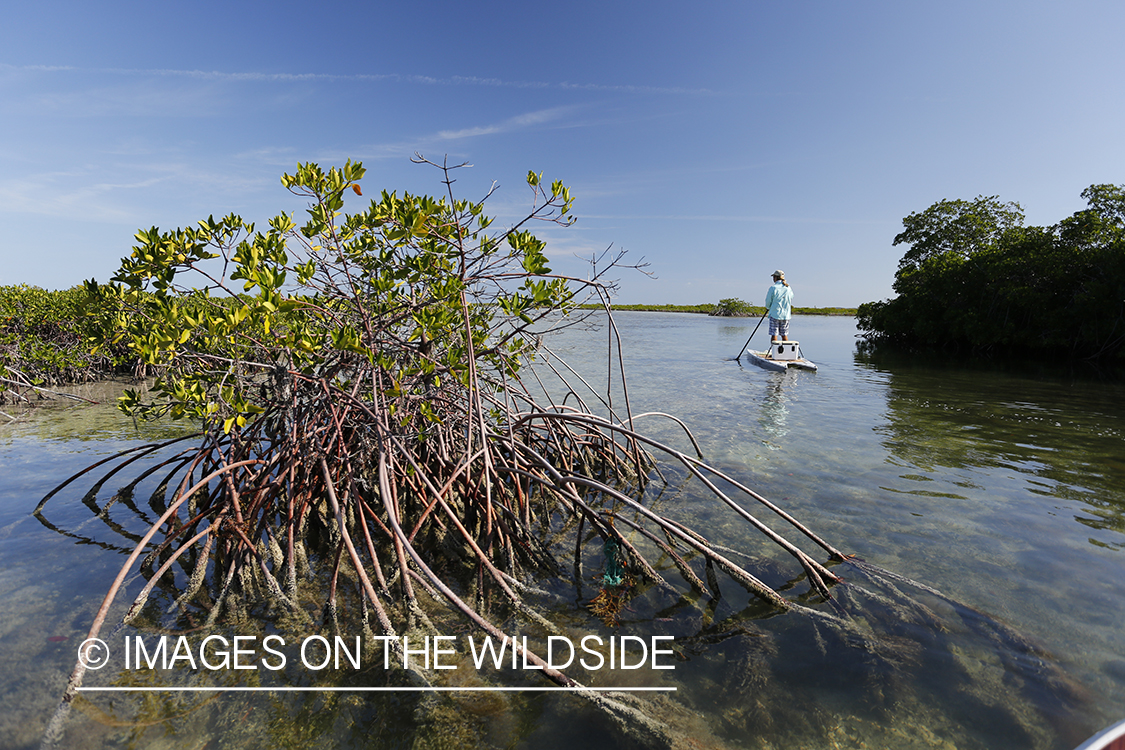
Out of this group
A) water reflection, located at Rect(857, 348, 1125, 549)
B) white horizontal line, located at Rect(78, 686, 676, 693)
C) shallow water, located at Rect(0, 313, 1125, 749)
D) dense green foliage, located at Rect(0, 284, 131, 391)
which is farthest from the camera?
dense green foliage, located at Rect(0, 284, 131, 391)

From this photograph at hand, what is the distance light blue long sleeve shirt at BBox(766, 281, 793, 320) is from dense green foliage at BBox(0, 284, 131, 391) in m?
15.8

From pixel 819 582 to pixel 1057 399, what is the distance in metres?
12.0

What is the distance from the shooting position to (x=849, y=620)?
3.24 m

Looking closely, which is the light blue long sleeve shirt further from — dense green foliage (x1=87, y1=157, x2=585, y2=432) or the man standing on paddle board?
dense green foliage (x1=87, y1=157, x2=585, y2=432)

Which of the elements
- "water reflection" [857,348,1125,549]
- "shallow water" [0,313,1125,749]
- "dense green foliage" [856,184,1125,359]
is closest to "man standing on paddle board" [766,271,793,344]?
"water reflection" [857,348,1125,549]

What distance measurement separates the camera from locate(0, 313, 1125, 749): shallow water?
2.40 m

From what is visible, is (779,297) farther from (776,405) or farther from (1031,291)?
(1031,291)

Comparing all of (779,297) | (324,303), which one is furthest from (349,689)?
(779,297)

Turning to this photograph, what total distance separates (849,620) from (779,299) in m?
14.2

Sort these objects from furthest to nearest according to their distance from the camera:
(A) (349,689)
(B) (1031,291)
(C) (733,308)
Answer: (C) (733,308)
(B) (1031,291)
(A) (349,689)

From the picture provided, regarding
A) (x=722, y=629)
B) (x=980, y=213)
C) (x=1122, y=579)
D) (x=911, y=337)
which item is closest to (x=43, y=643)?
(x=722, y=629)

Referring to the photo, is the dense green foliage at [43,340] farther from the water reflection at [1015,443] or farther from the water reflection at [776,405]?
the water reflection at [1015,443]

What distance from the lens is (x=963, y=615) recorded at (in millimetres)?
3316

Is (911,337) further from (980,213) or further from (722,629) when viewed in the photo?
(722,629)
